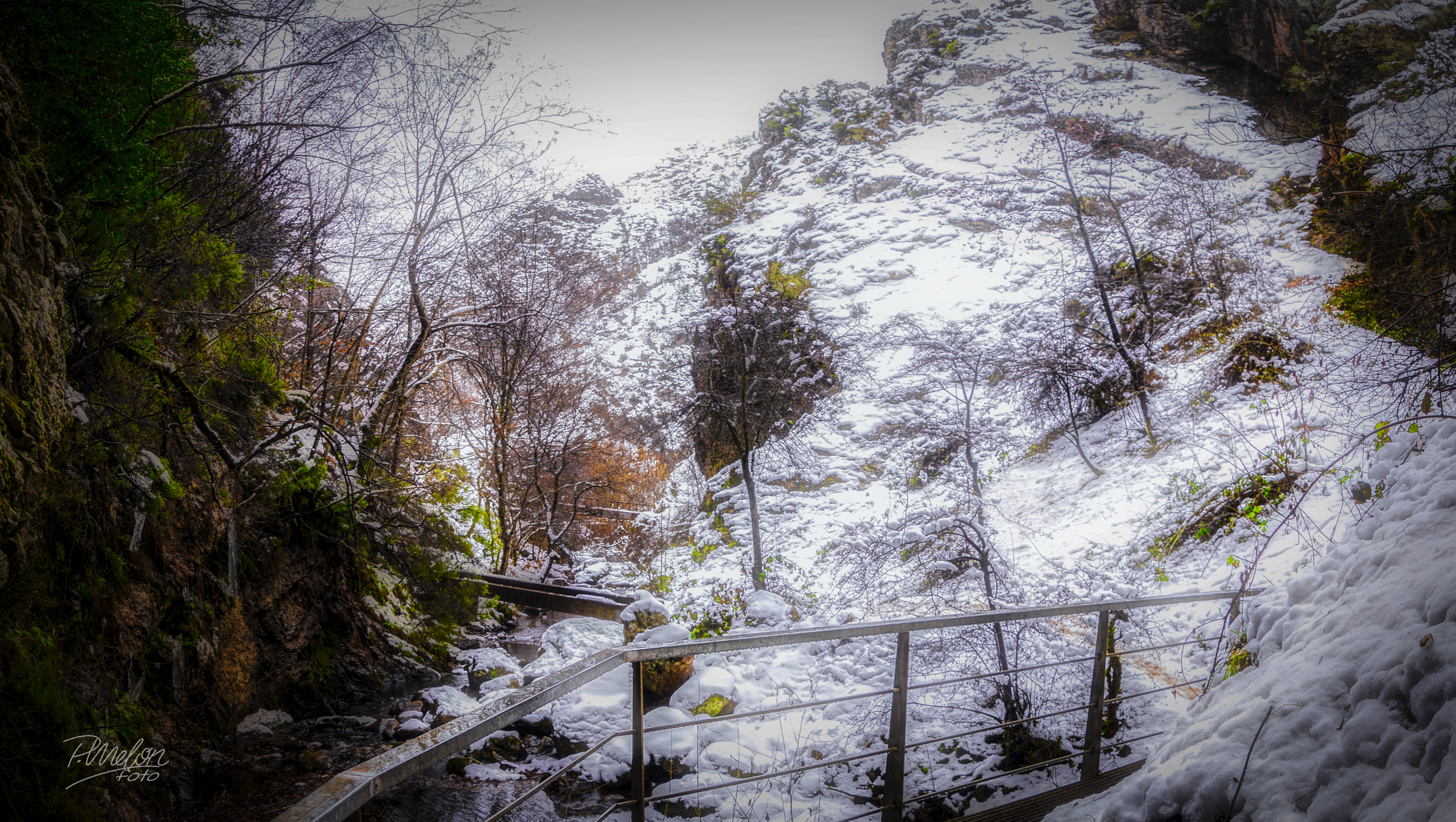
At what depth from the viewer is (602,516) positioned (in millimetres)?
14797

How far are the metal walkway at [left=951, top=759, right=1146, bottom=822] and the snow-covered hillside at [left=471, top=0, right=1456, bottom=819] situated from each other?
181 mm

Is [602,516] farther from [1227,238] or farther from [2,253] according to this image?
[1227,238]

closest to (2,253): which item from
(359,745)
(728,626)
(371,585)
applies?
(359,745)

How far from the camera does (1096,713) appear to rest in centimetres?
279

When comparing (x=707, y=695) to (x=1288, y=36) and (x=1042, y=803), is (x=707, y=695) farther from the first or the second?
(x=1288, y=36)

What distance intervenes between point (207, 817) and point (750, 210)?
2129cm

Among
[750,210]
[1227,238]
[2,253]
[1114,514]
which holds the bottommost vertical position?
[1114,514]

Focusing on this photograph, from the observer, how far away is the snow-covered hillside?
201 cm

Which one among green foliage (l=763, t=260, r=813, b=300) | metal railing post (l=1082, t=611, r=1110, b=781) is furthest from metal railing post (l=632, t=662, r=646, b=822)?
green foliage (l=763, t=260, r=813, b=300)

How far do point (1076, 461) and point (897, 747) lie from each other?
8732 mm

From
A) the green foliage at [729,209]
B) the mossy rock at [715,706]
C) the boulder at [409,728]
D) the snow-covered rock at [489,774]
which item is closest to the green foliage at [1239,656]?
the mossy rock at [715,706]

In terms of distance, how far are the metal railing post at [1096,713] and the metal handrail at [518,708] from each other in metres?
0.05

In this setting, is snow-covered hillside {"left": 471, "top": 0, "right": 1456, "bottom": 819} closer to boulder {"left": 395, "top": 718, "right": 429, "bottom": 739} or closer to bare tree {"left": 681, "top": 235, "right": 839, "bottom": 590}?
bare tree {"left": 681, "top": 235, "right": 839, "bottom": 590}

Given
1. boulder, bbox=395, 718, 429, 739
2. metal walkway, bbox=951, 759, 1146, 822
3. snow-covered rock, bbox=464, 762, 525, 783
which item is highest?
metal walkway, bbox=951, 759, 1146, 822
